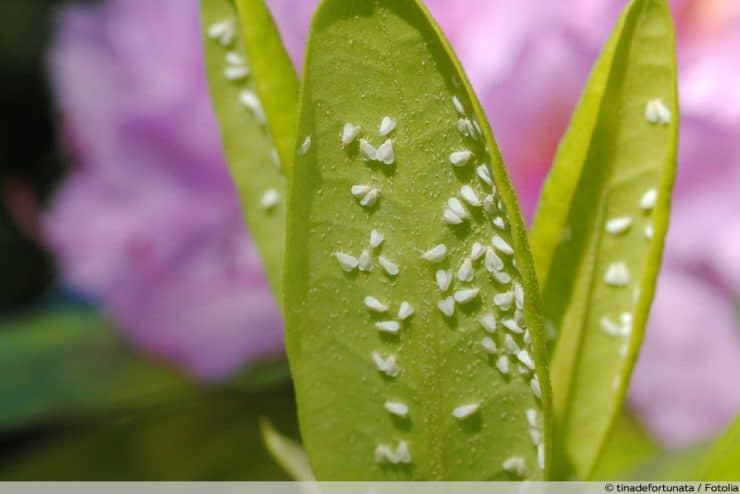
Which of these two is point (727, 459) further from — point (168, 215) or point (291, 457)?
point (168, 215)

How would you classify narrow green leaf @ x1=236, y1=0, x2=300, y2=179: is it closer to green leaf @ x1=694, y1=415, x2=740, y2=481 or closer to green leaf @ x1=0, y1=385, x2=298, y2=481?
green leaf @ x1=694, y1=415, x2=740, y2=481

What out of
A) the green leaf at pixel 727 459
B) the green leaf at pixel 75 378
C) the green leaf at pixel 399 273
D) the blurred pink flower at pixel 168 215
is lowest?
the green leaf at pixel 75 378

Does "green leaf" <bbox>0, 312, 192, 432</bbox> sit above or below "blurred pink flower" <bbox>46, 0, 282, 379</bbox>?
below

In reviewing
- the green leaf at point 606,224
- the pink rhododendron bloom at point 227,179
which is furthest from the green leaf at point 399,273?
the pink rhododendron bloom at point 227,179

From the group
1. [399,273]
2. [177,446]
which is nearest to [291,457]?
[399,273]

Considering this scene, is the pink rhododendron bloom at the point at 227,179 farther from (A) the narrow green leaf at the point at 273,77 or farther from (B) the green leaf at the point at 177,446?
A: (A) the narrow green leaf at the point at 273,77

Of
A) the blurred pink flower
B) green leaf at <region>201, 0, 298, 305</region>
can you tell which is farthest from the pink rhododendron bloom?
green leaf at <region>201, 0, 298, 305</region>

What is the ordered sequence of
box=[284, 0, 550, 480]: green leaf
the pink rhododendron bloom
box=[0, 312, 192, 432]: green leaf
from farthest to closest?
box=[0, 312, 192, 432]: green leaf
the pink rhododendron bloom
box=[284, 0, 550, 480]: green leaf
